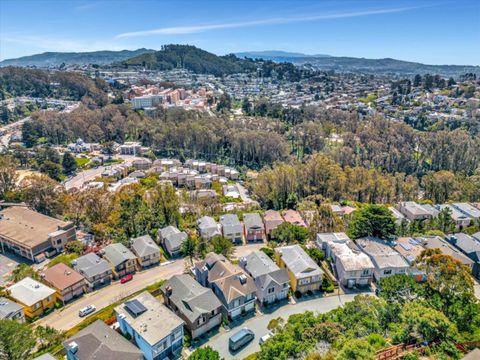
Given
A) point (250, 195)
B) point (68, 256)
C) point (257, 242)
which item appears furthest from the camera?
point (250, 195)

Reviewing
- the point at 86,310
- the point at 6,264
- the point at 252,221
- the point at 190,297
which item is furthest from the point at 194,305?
the point at 6,264

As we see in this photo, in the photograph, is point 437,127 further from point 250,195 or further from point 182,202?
point 182,202

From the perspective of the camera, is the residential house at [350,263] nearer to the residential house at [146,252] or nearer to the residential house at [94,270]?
the residential house at [146,252]

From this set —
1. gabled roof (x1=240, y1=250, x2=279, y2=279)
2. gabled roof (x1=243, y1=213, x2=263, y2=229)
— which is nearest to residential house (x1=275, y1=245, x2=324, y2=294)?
gabled roof (x1=240, y1=250, x2=279, y2=279)

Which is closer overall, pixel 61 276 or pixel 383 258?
pixel 61 276

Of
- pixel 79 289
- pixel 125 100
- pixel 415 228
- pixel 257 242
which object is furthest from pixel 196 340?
pixel 125 100

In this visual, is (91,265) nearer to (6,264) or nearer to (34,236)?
(34,236)
